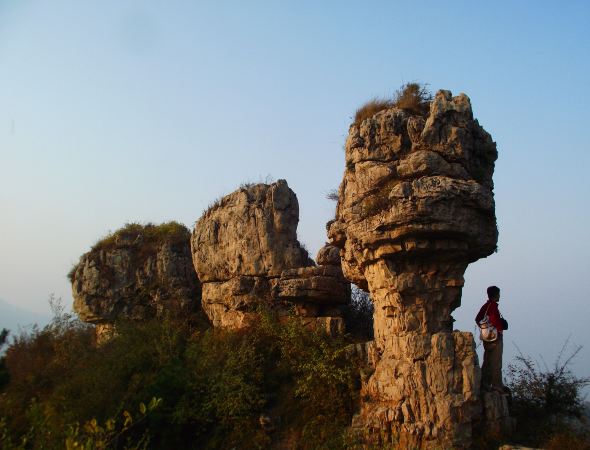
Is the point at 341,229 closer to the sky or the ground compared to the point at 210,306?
closer to the sky

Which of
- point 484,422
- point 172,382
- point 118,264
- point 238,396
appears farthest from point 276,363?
point 118,264

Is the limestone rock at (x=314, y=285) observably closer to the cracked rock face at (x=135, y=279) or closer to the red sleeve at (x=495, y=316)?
the cracked rock face at (x=135, y=279)

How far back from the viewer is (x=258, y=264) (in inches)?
804

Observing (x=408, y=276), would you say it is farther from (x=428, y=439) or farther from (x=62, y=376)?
(x=62, y=376)

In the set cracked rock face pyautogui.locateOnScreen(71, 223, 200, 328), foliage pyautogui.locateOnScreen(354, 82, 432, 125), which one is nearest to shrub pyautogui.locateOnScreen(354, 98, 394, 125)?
foliage pyautogui.locateOnScreen(354, 82, 432, 125)

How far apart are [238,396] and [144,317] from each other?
815 centimetres

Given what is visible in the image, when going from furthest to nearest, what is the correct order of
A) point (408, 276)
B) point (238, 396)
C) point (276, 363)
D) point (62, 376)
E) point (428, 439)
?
point (62, 376)
point (276, 363)
point (238, 396)
point (408, 276)
point (428, 439)

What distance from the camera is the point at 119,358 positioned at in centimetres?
1788

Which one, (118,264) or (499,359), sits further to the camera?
(118,264)

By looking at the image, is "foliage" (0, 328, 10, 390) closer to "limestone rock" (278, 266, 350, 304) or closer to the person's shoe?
"limestone rock" (278, 266, 350, 304)

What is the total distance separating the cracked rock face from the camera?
76.2ft

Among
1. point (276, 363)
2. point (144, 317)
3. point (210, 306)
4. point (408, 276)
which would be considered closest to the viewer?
point (408, 276)

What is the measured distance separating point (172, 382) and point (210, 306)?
4648mm

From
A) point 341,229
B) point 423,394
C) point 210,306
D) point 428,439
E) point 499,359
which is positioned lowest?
point 428,439
